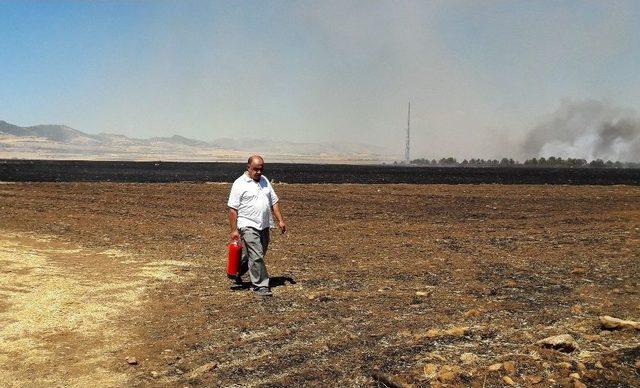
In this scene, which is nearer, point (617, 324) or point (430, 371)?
point (430, 371)

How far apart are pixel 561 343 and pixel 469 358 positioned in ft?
3.38

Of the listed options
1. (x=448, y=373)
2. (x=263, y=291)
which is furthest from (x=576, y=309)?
(x=263, y=291)

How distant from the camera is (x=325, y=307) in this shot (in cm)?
782

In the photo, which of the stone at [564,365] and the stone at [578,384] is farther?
the stone at [564,365]

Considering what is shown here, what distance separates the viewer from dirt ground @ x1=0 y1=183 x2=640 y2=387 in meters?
5.55

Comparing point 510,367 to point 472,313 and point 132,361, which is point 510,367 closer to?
point 472,313

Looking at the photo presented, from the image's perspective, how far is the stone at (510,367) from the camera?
17.8ft

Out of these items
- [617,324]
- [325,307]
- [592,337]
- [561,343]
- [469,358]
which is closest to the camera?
[469,358]

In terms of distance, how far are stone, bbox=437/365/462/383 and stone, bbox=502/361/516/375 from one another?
0.46m

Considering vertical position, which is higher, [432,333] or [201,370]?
[432,333]

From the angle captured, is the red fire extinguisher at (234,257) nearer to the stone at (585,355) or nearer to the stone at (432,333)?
the stone at (432,333)

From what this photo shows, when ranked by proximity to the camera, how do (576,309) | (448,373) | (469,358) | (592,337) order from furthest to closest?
(576,309)
(592,337)
(469,358)
(448,373)

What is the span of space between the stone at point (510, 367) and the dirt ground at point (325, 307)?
0.06ft

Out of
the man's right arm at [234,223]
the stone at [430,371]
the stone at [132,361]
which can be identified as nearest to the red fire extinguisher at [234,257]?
the man's right arm at [234,223]
